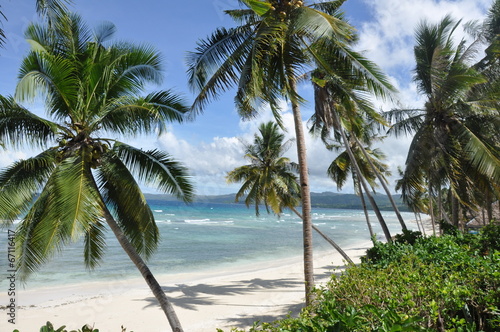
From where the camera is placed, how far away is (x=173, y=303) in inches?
520

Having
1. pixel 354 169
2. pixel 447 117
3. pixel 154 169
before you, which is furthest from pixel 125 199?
pixel 354 169

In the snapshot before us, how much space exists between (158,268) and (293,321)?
19636 mm

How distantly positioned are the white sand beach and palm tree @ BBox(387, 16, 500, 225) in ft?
16.5

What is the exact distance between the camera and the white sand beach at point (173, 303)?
1103cm

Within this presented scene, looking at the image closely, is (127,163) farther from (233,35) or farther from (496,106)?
(496,106)

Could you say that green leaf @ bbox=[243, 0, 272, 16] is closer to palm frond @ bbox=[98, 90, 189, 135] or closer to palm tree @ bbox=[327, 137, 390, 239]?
palm frond @ bbox=[98, 90, 189, 135]

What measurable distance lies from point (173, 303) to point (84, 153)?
8.65 m

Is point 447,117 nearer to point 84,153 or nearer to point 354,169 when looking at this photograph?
point 354,169

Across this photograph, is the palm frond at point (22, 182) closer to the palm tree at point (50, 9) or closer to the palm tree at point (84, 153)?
the palm tree at point (84, 153)

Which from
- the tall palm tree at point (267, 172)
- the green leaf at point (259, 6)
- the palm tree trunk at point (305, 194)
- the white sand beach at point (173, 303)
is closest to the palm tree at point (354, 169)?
the tall palm tree at point (267, 172)

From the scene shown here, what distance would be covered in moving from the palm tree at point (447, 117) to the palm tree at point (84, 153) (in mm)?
8170

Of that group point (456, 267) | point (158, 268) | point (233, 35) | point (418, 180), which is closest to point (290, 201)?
point (418, 180)

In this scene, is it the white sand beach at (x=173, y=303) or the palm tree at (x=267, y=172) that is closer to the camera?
the white sand beach at (x=173, y=303)

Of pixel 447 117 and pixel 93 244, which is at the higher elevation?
pixel 447 117
